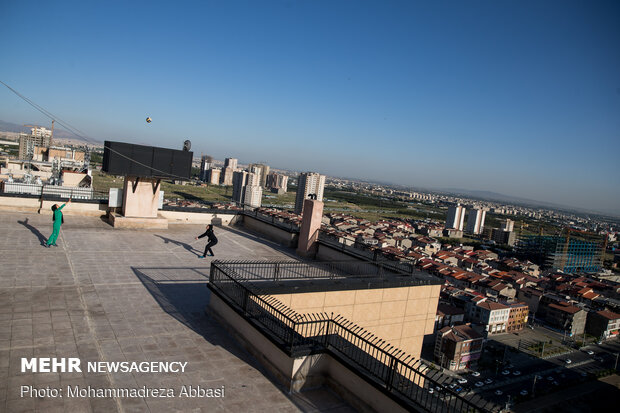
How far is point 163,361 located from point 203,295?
280 cm

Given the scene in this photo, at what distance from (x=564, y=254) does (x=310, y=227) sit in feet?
383

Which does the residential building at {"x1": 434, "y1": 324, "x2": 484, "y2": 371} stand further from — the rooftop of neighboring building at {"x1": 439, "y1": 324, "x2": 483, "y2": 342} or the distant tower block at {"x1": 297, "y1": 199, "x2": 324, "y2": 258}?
the distant tower block at {"x1": 297, "y1": 199, "x2": 324, "y2": 258}

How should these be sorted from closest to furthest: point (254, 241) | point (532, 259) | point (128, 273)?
point (128, 273), point (254, 241), point (532, 259)

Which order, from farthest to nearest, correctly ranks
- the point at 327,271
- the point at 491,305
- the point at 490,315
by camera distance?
the point at 491,305
the point at 490,315
the point at 327,271

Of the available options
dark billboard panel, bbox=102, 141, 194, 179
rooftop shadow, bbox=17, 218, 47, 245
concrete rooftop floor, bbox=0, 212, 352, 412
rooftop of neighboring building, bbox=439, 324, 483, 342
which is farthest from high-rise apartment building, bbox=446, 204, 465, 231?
rooftop shadow, bbox=17, 218, 47, 245

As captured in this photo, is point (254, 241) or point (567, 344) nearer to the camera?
point (254, 241)

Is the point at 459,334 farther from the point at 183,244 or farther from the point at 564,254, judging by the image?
the point at 564,254

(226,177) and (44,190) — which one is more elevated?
(44,190)

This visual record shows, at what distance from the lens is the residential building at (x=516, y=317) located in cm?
5428

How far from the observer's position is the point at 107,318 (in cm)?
598

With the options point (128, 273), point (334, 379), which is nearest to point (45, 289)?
point (128, 273)

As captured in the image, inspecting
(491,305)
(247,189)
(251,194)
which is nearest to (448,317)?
(491,305)

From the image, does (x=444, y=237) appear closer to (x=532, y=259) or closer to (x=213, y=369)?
(x=532, y=259)

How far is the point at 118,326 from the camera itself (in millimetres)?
5715
